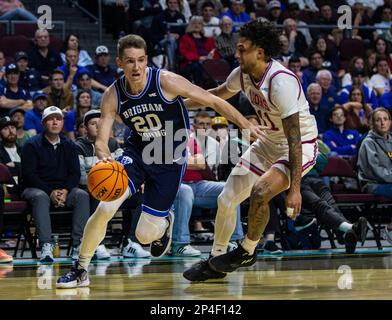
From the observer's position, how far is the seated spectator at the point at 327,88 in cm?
1344

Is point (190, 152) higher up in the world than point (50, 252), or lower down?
higher up

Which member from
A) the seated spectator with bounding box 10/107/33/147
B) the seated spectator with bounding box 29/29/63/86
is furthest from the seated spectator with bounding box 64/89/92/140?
the seated spectator with bounding box 29/29/63/86

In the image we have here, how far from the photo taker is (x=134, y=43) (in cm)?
686

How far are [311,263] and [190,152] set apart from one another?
2.44 metres

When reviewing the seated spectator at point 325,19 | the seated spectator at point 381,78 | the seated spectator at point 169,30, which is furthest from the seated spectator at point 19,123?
the seated spectator at point 325,19

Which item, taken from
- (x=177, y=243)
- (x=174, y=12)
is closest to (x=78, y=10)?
(x=174, y=12)

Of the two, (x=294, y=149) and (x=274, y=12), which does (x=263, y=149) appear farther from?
(x=274, y=12)

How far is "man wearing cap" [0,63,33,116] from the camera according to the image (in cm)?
Result: 1183

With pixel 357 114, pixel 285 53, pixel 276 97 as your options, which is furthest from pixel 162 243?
pixel 285 53

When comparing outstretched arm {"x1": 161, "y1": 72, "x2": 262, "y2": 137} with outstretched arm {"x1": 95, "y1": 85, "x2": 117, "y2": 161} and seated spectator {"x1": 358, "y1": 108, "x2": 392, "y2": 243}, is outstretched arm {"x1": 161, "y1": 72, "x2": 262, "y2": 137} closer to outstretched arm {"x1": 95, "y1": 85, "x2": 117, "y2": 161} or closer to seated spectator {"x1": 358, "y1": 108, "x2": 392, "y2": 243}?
outstretched arm {"x1": 95, "y1": 85, "x2": 117, "y2": 161}

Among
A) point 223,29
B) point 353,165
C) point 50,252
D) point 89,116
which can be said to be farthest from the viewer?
point 223,29

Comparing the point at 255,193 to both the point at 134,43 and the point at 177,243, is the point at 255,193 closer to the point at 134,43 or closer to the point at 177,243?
the point at 134,43

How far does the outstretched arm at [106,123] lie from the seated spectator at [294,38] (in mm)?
8655
